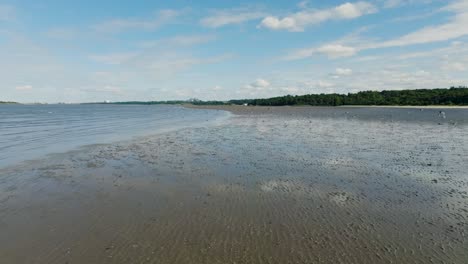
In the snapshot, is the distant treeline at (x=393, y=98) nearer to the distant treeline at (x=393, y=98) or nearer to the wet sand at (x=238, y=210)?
the distant treeline at (x=393, y=98)

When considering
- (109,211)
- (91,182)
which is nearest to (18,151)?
(91,182)

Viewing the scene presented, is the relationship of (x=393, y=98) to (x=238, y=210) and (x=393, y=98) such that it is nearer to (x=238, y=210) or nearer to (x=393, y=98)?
(x=393, y=98)

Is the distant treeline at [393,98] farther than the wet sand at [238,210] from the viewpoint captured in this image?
Yes

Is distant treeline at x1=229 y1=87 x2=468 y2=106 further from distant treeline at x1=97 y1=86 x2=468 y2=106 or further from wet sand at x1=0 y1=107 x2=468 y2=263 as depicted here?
wet sand at x1=0 y1=107 x2=468 y2=263

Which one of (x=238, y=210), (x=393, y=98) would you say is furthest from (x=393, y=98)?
(x=238, y=210)

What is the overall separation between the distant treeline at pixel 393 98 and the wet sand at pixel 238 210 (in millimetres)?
112241

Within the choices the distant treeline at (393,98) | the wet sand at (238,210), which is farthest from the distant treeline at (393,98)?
the wet sand at (238,210)

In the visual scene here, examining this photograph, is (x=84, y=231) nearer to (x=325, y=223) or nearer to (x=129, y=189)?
(x=129, y=189)

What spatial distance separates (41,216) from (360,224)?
34.1ft

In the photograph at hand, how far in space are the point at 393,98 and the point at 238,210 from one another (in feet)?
471

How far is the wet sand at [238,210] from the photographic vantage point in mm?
7422

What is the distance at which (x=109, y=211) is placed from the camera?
33.5ft

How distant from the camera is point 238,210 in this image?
10.2 meters

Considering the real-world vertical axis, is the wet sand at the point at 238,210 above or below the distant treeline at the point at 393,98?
below
